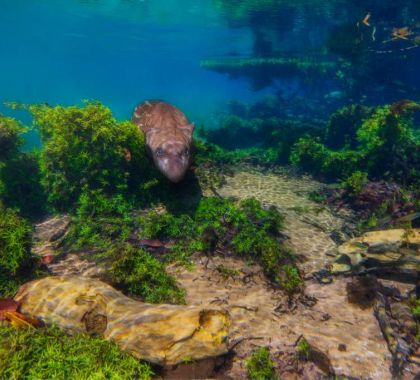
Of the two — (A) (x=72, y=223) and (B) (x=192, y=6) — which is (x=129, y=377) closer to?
(A) (x=72, y=223)

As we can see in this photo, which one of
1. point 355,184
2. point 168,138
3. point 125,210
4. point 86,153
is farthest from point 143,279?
point 355,184

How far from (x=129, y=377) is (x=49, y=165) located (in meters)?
6.09

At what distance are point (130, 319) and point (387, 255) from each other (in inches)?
175

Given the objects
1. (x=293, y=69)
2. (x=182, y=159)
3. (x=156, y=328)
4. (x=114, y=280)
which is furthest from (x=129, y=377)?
(x=293, y=69)

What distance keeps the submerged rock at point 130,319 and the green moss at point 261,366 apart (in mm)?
391

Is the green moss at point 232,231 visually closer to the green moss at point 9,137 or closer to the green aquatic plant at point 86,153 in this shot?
the green aquatic plant at point 86,153

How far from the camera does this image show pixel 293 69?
28.3 metres

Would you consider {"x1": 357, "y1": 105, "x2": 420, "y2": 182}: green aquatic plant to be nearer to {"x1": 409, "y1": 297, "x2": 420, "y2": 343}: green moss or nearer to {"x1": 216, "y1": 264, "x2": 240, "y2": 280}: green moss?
{"x1": 409, "y1": 297, "x2": 420, "y2": 343}: green moss

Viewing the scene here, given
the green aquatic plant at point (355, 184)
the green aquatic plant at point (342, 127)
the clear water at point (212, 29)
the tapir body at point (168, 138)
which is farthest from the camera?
the clear water at point (212, 29)

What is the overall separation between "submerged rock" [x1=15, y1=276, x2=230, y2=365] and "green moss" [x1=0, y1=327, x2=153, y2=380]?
0.16m

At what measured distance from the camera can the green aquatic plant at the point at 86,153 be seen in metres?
7.10

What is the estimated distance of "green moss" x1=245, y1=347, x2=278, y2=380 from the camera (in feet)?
11.2

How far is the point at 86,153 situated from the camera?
7.09 m

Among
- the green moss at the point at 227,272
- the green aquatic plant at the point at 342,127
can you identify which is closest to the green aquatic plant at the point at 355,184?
the green moss at the point at 227,272
